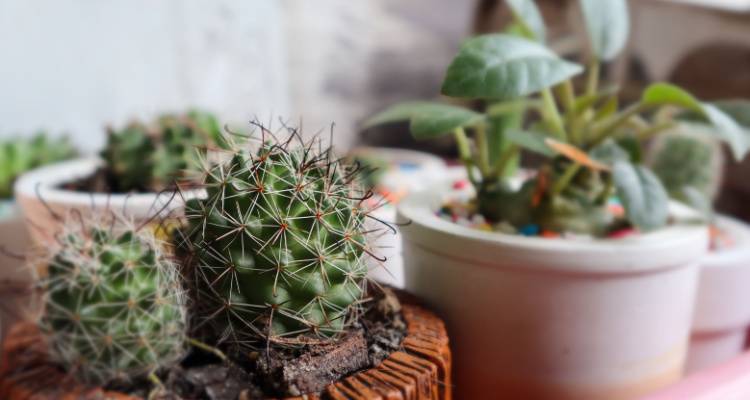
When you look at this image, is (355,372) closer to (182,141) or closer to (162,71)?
(182,141)

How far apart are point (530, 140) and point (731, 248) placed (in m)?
0.40

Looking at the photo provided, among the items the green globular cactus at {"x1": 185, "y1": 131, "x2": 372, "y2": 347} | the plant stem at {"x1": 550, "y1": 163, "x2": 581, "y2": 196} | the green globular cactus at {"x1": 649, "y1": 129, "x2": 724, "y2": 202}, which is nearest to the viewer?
the green globular cactus at {"x1": 185, "y1": 131, "x2": 372, "y2": 347}

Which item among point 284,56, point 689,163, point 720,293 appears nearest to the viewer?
point 720,293

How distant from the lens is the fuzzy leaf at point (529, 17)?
61 centimetres

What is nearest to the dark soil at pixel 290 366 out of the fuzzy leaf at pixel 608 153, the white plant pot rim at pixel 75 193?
the white plant pot rim at pixel 75 193

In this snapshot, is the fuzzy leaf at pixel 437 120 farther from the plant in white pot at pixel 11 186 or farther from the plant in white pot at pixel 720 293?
the plant in white pot at pixel 11 186

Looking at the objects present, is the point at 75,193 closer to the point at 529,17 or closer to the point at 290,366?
the point at 290,366

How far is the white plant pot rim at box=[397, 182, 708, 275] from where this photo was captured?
520mm

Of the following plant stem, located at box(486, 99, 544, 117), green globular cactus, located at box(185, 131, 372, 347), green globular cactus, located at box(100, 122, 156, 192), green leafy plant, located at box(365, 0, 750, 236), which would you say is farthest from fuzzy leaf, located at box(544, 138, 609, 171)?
green globular cactus, located at box(100, 122, 156, 192)

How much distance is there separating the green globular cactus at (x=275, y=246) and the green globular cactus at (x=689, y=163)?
0.69 m

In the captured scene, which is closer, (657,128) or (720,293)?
(657,128)

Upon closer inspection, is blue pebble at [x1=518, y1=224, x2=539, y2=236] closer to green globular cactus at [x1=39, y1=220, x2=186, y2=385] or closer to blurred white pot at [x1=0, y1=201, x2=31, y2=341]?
green globular cactus at [x1=39, y1=220, x2=186, y2=385]

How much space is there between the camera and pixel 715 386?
53 centimetres

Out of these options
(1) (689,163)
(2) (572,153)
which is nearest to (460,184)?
(2) (572,153)
